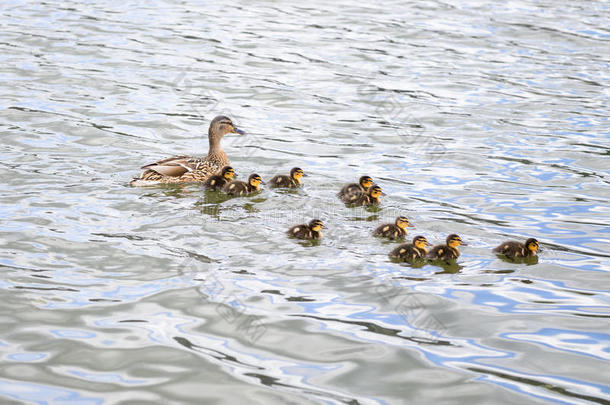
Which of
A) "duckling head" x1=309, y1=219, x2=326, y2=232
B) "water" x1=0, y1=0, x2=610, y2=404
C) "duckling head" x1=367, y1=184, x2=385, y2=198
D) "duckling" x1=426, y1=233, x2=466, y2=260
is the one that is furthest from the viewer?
"duckling head" x1=367, y1=184, x2=385, y2=198

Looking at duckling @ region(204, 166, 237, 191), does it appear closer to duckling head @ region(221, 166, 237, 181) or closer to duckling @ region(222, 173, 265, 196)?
duckling head @ region(221, 166, 237, 181)

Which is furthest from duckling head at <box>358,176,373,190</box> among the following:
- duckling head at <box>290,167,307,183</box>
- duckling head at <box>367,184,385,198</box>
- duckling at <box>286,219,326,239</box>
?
duckling at <box>286,219,326,239</box>

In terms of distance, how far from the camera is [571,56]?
17.4m

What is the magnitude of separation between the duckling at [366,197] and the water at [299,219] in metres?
0.11

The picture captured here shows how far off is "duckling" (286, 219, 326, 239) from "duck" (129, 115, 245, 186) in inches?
95.0

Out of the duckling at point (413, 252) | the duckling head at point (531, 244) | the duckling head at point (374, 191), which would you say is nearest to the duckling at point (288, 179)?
the duckling head at point (374, 191)

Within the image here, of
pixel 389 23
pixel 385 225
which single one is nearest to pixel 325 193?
pixel 385 225

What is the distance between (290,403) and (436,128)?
27.2ft

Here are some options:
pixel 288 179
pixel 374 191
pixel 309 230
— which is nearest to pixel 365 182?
pixel 374 191

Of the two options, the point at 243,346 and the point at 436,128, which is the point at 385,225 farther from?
the point at 436,128

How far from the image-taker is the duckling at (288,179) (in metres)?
9.88

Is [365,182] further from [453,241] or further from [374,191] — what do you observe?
[453,241]

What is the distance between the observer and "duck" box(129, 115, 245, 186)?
976 cm

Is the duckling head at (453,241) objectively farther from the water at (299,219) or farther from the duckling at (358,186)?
the duckling at (358,186)
